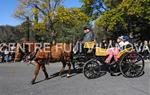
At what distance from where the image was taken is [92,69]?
1405 cm

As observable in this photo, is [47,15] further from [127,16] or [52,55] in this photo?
[52,55]

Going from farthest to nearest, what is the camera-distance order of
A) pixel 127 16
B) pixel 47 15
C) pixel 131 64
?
pixel 47 15 → pixel 127 16 → pixel 131 64

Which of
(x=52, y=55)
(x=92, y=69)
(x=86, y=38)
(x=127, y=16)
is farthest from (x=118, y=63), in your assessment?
(x=127, y=16)

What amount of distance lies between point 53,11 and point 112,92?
43278mm

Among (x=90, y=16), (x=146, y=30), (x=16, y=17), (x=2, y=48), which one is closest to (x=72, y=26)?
(x=16, y=17)

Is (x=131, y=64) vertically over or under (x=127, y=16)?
under

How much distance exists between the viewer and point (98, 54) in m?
14.5

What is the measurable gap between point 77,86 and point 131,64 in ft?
8.21

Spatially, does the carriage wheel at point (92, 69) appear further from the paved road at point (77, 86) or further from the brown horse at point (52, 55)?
the brown horse at point (52, 55)

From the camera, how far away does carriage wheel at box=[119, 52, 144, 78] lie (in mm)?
13922

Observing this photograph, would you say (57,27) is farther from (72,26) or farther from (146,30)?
(146,30)

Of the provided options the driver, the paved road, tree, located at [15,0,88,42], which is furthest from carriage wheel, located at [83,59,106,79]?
tree, located at [15,0,88,42]

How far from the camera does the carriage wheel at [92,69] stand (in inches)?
549

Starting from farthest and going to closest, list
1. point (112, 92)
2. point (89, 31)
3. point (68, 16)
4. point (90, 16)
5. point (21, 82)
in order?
point (68, 16)
point (90, 16)
point (89, 31)
point (21, 82)
point (112, 92)
